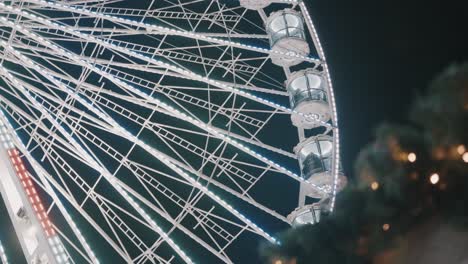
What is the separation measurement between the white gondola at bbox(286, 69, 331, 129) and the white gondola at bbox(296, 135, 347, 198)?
0.41 m

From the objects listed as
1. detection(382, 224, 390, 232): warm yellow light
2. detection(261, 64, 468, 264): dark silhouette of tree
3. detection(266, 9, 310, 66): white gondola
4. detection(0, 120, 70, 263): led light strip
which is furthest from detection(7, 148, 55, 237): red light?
detection(266, 9, 310, 66): white gondola

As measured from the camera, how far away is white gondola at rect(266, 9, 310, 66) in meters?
20.2

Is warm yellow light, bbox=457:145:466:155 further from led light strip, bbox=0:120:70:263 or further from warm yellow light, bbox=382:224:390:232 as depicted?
led light strip, bbox=0:120:70:263

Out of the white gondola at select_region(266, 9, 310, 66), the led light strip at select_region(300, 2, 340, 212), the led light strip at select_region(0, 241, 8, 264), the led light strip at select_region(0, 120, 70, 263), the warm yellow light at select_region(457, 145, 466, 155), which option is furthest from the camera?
the white gondola at select_region(266, 9, 310, 66)

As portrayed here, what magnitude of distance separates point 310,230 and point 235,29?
779 cm

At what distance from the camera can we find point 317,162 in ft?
64.5

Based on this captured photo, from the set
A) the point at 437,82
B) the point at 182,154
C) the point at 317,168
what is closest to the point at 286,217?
the point at 317,168

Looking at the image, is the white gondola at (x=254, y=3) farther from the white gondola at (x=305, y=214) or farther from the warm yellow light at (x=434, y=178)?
the warm yellow light at (x=434, y=178)

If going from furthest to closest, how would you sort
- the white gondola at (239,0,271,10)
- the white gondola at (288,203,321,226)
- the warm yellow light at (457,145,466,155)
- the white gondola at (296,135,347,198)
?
the white gondola at (239,0,271,10)
the white gondola at (296,135,347,198)
the white gondola at (288,203,321,226)
the warm yellow light at (457,145,466,155)

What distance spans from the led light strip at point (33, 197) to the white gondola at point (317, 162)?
596 cm

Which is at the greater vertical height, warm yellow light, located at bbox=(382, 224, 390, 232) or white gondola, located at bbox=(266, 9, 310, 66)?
white gondola, located at bbox=(266, 9, 310, 66)

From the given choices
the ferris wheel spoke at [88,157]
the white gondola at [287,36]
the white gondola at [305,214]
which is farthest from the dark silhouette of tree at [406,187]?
the white gondola at [287,36]

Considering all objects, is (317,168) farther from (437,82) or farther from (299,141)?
(437,82)

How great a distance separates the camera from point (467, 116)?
465 inches
